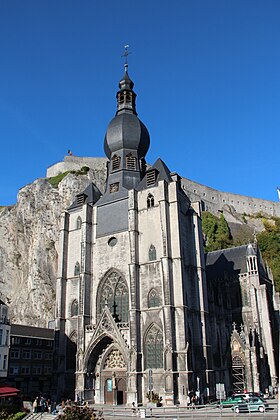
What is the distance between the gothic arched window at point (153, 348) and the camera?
26.0m

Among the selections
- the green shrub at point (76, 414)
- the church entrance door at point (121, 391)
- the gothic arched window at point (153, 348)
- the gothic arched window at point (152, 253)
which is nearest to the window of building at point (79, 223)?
the gothic arched window at point (152, 253)

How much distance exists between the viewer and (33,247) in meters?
54.8

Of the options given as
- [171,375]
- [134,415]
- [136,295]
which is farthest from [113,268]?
[134,415]

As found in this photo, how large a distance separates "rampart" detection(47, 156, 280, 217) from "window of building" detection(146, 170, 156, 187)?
120ft

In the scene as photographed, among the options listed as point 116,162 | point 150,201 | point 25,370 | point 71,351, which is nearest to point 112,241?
point 150,201

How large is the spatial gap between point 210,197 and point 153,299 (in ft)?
191

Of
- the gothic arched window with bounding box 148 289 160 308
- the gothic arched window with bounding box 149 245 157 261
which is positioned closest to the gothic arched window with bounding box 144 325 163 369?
the gothic arched window with bounding box 148 289 160 308

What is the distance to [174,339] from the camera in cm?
2564

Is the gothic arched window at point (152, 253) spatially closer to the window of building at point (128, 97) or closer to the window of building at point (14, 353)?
the window of building at point (14, 353)

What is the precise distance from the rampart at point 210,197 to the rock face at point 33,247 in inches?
269

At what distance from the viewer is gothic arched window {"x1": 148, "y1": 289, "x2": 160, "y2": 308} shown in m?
27.3

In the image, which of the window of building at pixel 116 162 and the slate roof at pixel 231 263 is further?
the slate roof at pixel 231 263

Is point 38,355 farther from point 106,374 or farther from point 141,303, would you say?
point 141,303

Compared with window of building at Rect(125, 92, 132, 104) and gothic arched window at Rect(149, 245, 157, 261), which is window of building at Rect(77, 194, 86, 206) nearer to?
gothic arched window at Rect(149, 245, 157, 261)
